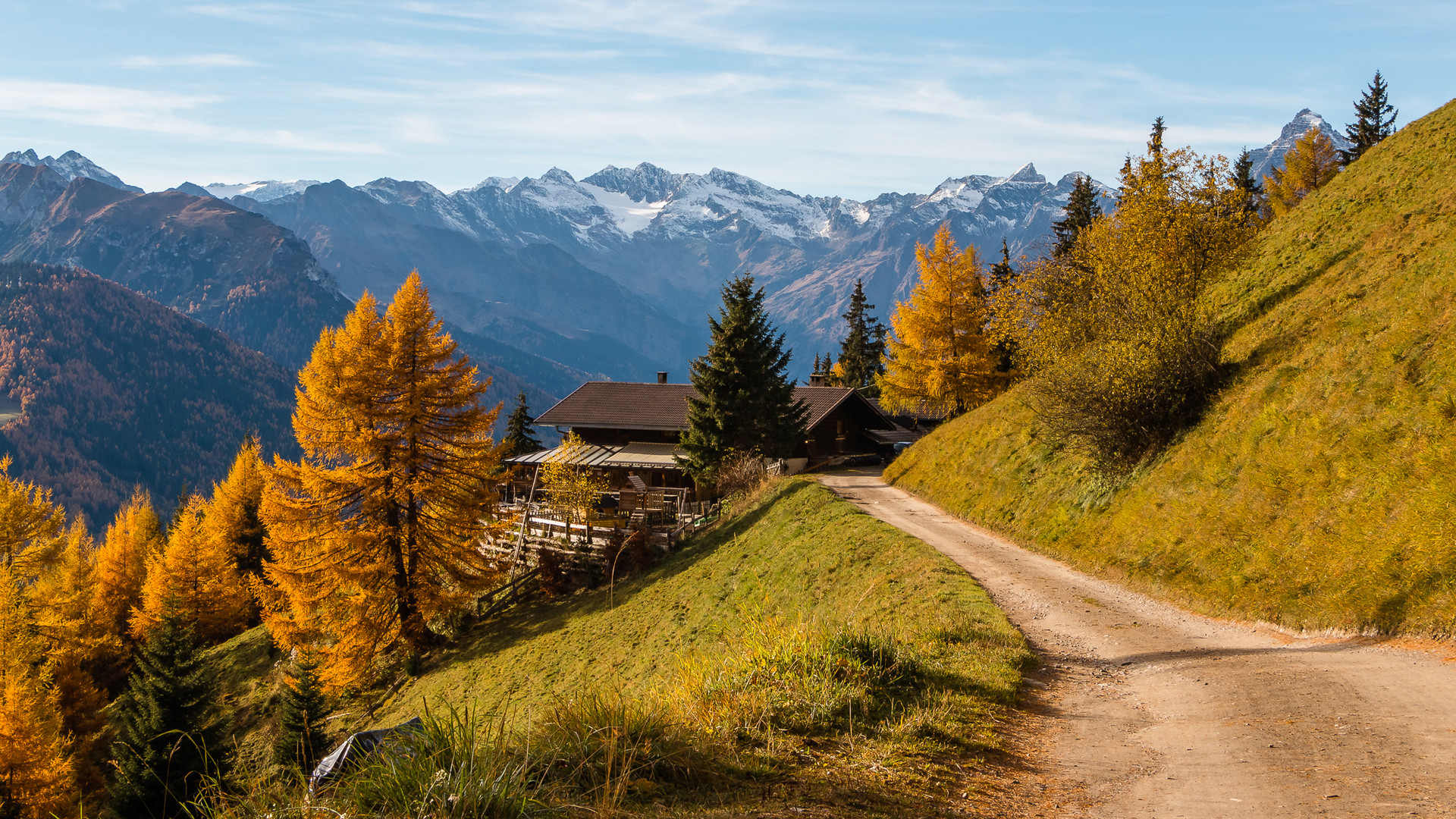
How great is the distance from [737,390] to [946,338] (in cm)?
1517

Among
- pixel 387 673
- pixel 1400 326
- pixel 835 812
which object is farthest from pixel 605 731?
pixel 387 673

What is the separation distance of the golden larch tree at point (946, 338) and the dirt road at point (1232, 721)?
104ft

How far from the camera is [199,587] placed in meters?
44.9

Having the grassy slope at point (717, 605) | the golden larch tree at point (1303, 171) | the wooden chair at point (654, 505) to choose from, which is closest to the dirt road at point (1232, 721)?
the grassy slope at point (717, 605)

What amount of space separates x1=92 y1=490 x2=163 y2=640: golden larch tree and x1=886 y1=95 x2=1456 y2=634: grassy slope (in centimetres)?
5670

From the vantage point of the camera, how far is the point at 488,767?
4.68 m

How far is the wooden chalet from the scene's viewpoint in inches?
1847

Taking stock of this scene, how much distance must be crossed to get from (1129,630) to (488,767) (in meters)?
11.3

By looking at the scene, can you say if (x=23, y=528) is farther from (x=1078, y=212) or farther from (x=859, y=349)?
(x=1078, y=212)

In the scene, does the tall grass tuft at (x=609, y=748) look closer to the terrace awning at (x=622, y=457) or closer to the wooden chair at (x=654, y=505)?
the wooden chair at (x=654, y=505)

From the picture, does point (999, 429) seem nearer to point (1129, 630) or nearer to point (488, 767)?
point (1129, 630)

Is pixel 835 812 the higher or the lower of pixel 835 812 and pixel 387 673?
the higher

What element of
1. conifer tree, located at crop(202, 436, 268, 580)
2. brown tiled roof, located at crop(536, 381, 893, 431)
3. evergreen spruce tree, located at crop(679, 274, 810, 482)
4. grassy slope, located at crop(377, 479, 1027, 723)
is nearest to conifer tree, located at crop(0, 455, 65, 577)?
conifer tree, located at crop(202, 436, 268, 580)

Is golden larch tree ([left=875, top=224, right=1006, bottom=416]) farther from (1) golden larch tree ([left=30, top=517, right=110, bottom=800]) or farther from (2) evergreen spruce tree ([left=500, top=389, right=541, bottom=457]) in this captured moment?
(1) golden larch tree ([left=30, top=517, right=110, bottom=800])
